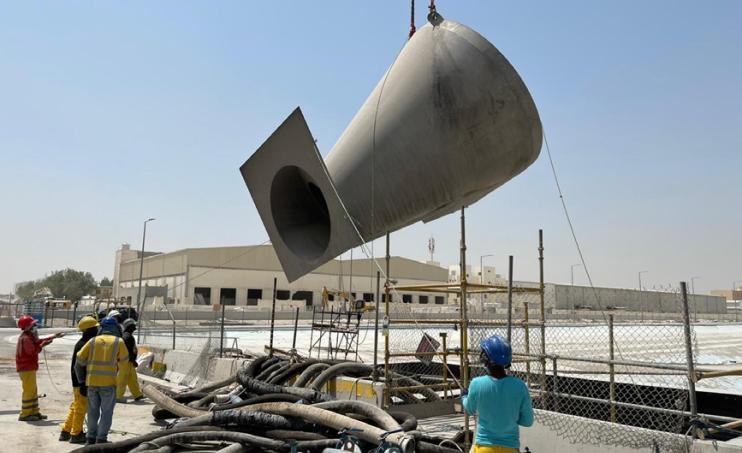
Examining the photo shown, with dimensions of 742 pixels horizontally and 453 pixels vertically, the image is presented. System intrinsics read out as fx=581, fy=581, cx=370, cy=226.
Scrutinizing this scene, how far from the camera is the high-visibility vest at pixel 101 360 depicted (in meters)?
8.28

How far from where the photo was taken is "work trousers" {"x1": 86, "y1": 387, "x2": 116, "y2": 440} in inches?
328

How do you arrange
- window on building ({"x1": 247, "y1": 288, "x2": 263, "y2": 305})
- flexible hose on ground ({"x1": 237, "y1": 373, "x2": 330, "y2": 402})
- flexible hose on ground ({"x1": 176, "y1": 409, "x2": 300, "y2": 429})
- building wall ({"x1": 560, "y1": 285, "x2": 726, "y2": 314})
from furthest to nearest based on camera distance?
1. window on building ({"x1": 247, "y1": 288, "x2": 263, "y2": 305})
2. building wall ({"x1": 560, "y1": 285, "x2": 726, "y2": 314})
3. flexible hose on ground ({"x1": 237, "y1": 373, "x2": 330, "y2": 402})
4. flexible hose on ground ({"x1": 176, "y1": 409, "x2": 300, "y2": 429})

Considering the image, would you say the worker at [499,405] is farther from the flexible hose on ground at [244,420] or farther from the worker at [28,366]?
the worker at [28,366]

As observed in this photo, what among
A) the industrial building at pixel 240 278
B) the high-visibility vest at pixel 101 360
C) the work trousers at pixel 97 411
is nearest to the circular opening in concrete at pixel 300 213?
the high-visibility vest at pixel 101 360

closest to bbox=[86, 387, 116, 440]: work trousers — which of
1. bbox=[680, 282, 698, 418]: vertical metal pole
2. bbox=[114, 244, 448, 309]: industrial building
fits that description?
bbox=[680, 282, 698, 418]: vertical metal pole

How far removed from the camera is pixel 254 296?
71250 mm

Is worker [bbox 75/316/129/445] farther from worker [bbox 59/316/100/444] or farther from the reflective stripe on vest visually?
worker [bbox 59/316/100/444]

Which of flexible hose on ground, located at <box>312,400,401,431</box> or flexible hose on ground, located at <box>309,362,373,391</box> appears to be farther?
flexible hose on ground, located at <box>309,362,373,391</box>

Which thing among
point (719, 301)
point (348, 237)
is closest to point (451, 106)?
point (348, 237)

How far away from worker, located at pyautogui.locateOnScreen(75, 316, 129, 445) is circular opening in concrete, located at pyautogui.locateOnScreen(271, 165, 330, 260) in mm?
2983

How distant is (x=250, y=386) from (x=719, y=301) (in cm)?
10089

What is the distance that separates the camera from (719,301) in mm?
92438

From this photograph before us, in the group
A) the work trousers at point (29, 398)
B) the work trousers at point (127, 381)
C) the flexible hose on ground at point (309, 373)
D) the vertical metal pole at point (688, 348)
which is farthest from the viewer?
the work trousers at point (127, 381)

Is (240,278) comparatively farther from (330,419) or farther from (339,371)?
(330,419)
